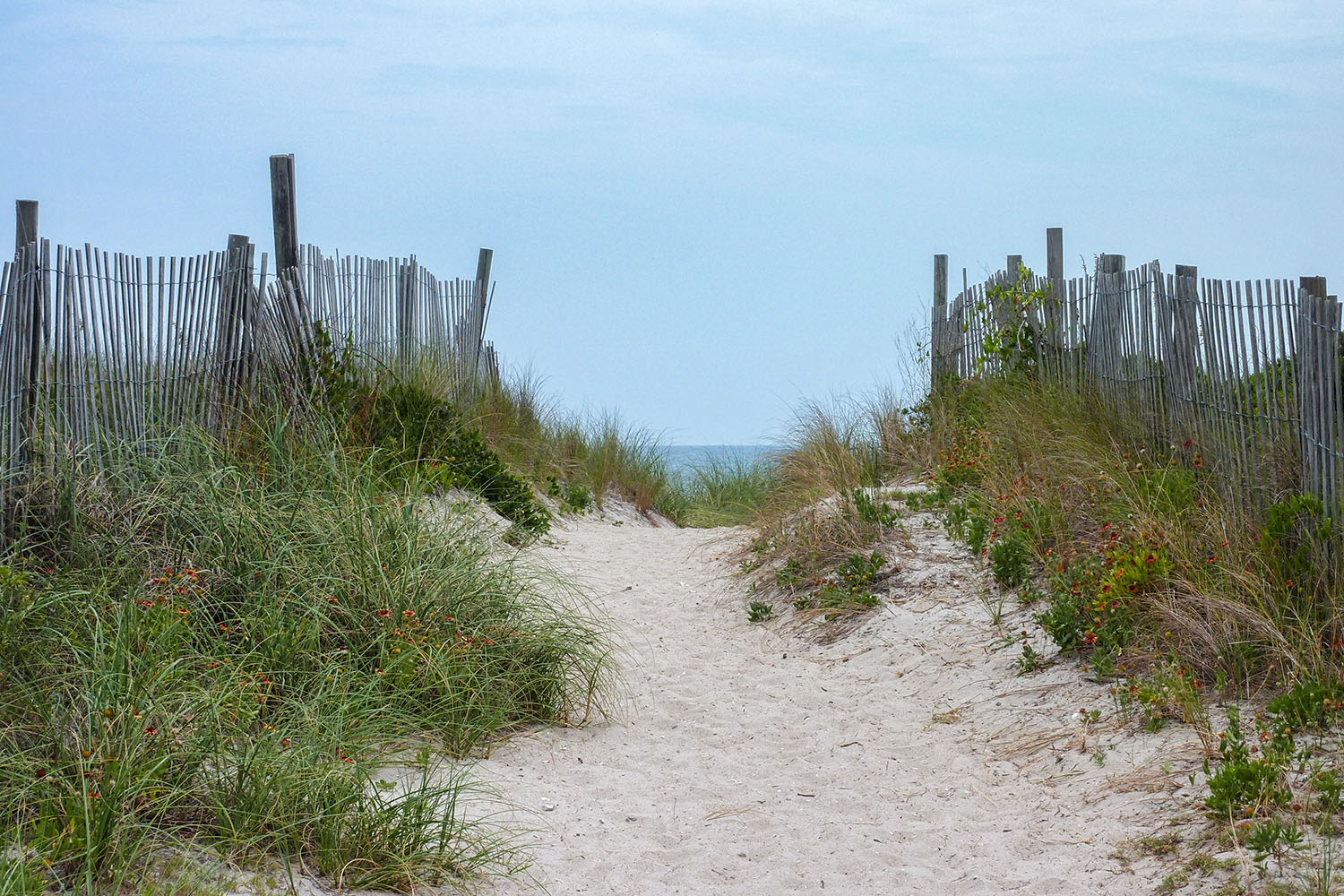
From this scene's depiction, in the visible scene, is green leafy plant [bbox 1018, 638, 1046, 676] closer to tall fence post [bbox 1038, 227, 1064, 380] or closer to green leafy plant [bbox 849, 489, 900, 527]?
green leafy plant [bbox 849, 489, 900, 527]

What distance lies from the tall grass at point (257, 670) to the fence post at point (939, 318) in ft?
24.0

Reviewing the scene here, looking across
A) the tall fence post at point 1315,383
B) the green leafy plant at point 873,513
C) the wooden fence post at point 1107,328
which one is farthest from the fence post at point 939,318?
the tall fence post at point 1315,383

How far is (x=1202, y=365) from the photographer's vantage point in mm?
5770

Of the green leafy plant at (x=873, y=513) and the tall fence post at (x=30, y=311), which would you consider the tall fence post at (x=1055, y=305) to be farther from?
the tall fence post at (x=30, y=311)

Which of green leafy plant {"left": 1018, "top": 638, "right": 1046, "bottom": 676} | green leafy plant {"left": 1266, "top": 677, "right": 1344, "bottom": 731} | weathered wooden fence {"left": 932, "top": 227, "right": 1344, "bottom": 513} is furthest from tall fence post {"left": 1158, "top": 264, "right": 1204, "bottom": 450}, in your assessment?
green leafy plant {"left": 1266, "top": 677, "right": 1344, "bottom": 731}

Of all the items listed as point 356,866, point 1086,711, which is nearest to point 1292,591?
point 1086,711

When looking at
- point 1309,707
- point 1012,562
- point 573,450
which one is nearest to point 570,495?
point 573,450

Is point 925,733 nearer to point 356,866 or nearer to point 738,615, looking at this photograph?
point 738,615

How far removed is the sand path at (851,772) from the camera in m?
3.49

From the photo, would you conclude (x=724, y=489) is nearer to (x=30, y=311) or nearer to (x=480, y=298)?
(x=480, y=298)

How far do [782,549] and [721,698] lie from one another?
7.37 feet

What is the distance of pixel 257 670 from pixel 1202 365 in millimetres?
4926

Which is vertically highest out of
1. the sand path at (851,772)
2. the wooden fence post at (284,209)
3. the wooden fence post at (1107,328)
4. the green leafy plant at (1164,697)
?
the wooden fence post at (284,209)

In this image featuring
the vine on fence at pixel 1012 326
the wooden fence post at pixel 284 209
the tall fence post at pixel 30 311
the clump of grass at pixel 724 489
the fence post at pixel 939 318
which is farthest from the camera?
the fence post at pixel 939 318
